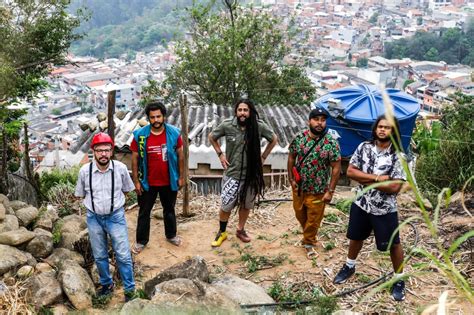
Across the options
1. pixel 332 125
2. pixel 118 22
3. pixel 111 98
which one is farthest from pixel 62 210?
pixel 118 22

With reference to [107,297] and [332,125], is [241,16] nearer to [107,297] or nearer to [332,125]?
[332,125]

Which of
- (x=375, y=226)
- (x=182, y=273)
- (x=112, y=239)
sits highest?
(x=375, y=226)

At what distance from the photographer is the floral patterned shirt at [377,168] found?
12.3 ft

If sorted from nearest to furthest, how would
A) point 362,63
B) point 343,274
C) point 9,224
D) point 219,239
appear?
point 343,274, point 9,224, point 219,239, point 362,63

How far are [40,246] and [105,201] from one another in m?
1.05

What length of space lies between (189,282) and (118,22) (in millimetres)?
80126

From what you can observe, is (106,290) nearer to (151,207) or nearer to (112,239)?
(112,239)

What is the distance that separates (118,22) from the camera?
78750 millimetres

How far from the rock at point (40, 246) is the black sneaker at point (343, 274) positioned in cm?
259

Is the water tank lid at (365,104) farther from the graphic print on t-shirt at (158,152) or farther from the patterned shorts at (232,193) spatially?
the graphic print on t-shirt at (158,152)

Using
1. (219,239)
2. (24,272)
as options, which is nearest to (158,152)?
(219,239)

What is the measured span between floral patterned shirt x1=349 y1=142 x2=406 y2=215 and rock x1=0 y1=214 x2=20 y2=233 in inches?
122

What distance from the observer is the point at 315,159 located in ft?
15.0

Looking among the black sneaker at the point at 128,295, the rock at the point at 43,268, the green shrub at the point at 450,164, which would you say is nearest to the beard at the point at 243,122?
the black sneaker at the point at 128,295
